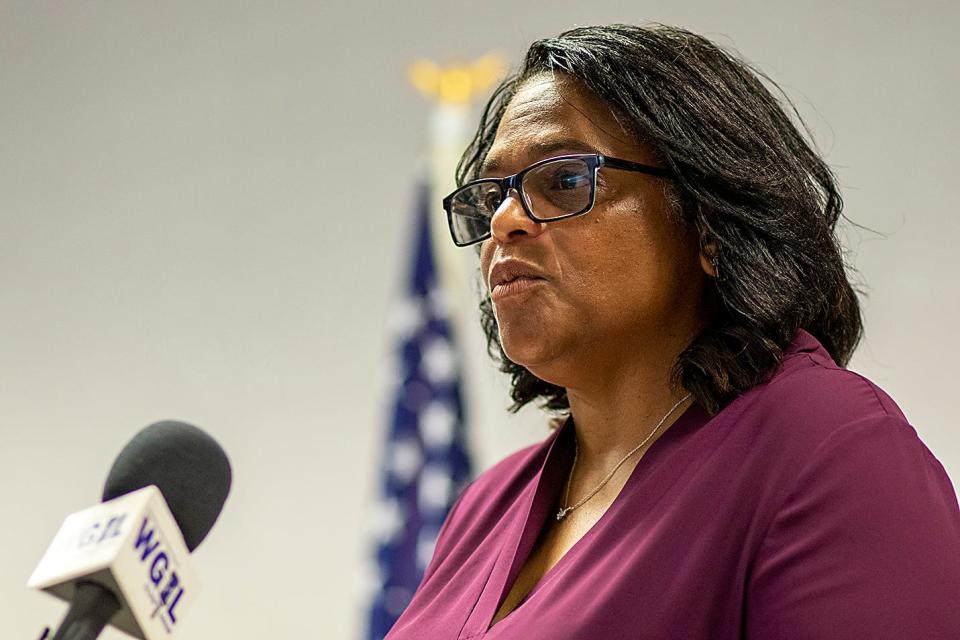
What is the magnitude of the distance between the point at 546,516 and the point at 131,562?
63cm

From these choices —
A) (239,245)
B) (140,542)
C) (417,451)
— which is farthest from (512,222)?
(239,245)

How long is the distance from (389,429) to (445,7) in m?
1.71

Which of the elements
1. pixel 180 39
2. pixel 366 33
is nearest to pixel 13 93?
pixel 180 39

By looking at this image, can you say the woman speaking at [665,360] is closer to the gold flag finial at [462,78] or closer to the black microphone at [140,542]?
the black microphone at [140,542]

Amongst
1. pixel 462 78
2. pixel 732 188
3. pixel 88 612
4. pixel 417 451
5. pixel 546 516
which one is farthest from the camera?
pixel 462 78

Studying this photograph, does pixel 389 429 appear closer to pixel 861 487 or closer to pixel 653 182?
pixel 653 182

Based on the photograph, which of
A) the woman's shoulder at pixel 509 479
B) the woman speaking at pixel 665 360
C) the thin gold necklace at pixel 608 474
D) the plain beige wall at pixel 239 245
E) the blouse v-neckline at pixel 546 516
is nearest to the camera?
the woman speaking at pixel 665 360

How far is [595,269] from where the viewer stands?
1.31m

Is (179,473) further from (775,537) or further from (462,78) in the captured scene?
(462,78)

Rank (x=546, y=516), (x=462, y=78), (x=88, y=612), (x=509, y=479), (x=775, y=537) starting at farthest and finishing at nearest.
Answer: (x=462, y=78) → (x=509, y=479) → (x=546, y=516) → (x=775, y=537) → (x=88, y=612)

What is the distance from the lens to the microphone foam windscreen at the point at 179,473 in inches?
41.5

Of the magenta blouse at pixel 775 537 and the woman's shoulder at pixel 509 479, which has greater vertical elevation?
the woman's shoulder at pixel 509 479

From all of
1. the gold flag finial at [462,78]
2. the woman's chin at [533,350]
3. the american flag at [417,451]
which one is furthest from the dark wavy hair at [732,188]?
the gold flag finial at [462,78]

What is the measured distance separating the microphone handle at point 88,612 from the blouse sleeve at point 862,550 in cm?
56
